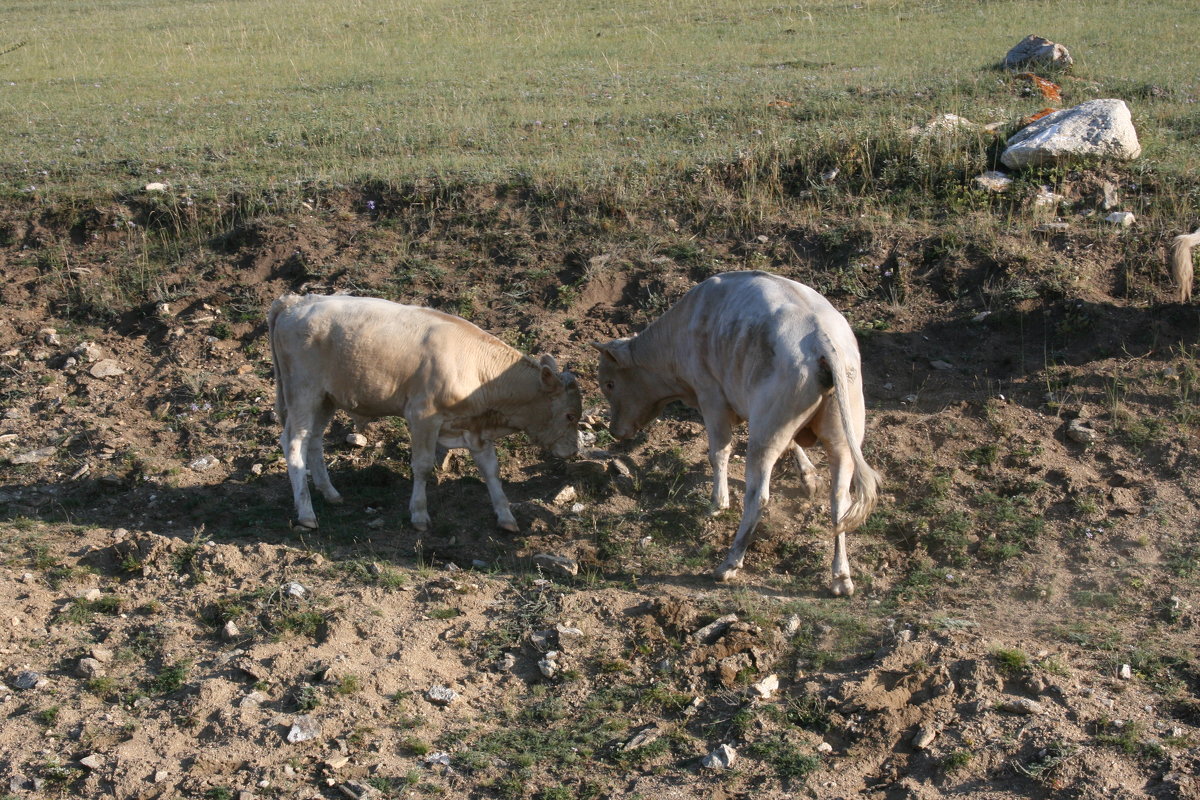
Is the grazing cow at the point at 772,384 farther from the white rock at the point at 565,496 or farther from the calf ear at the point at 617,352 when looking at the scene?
the white rock at the point at 565,496

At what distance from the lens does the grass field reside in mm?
14914

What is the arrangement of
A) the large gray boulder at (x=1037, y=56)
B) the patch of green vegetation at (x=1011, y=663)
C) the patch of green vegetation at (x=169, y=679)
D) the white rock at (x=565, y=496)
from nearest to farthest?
the patch of green vegetation at (x=1011, y=663), the patch of green vegetation at (x=169, y=679), the white rock at (x=565, y=496), the large gray boulder at (x=1037, y=56)

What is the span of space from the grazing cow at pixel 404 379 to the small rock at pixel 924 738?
12.6ft

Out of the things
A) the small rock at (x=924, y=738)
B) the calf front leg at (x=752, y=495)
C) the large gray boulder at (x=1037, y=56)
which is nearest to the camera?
the small rock at (x=924, y=738)

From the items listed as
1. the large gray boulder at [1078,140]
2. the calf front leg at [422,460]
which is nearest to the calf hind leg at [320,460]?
the calf front leg at [422,460]

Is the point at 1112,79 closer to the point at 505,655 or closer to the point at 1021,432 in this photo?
the point at 1021,432

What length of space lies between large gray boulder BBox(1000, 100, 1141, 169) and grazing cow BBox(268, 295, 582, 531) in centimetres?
715

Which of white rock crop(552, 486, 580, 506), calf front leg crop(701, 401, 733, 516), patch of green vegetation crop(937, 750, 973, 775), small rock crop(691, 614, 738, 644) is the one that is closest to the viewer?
patch of green vegetation crop(937, 750, 973, 775)

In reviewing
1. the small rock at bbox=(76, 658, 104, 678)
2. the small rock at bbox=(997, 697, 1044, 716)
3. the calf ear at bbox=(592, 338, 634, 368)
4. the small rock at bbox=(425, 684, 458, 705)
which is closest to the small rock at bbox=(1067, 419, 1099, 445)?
the calf ear at bbox=(592, 338, 634, 368)

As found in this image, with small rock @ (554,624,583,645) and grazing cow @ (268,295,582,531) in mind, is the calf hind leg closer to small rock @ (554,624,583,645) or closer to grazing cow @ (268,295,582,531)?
grazing cow @ (268,295,582,531)

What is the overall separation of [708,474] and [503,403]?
1925mm

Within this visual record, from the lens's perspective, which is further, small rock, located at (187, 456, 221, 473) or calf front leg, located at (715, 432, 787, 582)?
small rock, located at (187, 456, 221, 473)

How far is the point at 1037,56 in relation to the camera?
1884 cm

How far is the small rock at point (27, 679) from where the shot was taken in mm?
6730
